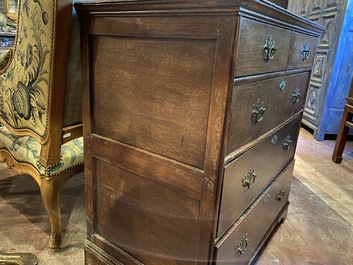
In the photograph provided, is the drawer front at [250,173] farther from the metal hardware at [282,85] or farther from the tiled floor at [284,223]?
the tiled floor at [284,223]

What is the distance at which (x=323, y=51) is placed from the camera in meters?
3.01

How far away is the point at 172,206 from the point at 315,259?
2.85ft

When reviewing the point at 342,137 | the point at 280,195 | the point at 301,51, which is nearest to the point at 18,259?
the point at 280,195

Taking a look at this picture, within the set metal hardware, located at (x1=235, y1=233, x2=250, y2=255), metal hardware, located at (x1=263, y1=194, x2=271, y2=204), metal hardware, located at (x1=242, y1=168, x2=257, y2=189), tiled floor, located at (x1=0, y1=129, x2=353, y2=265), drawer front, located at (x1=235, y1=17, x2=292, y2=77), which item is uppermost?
drawer front, located at (x1=235, y1=17, x2=292, y2=77)

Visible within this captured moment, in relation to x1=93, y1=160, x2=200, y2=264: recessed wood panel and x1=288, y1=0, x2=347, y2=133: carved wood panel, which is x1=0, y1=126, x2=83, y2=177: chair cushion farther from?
x1=288, y1=0, x2=347, y2=133: carved wood panel

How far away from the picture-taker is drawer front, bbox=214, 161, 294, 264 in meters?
0.88

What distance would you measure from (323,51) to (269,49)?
8.57ft

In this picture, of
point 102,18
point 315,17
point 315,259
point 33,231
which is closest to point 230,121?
point 102,18

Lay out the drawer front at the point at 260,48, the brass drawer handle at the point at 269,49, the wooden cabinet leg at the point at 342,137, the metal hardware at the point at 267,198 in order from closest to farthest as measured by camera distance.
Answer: the drawer front at the point at 260,48 < the brass drawer handle at the point at 269,49 < the metal hardware at the point at 267,198 < the wooden cabinet leg at the point at 342,137

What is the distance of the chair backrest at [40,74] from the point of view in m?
0.91

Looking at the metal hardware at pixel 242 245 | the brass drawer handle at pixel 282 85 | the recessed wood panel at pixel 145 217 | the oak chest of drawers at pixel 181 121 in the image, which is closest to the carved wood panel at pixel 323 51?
the oak chest of drawers at pixel 181 121

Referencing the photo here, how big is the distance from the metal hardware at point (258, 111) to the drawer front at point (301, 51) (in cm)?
29

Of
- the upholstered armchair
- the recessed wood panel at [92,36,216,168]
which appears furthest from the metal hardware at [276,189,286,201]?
the upholstered armchair

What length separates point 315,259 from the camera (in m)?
1.30
